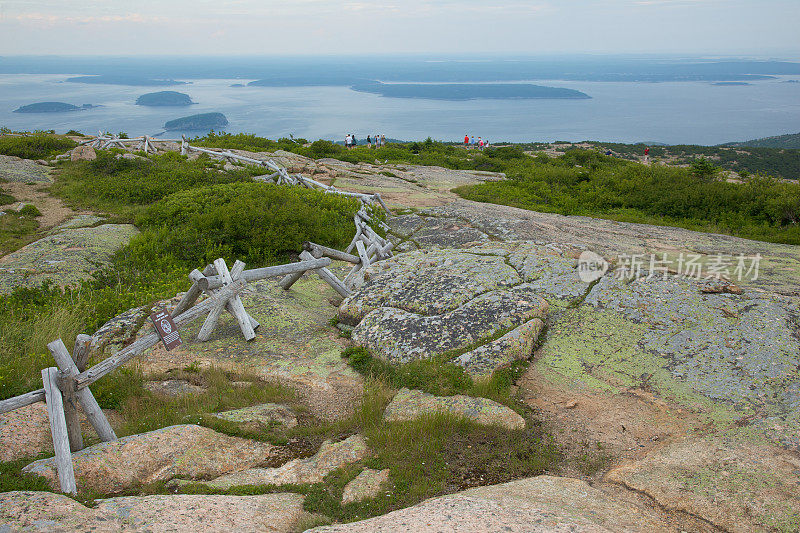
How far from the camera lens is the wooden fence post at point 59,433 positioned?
470 cm

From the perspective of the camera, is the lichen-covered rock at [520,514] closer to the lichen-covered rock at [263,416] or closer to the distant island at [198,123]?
the lichen-covered rock at [263,416]

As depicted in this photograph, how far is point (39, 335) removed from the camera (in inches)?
315

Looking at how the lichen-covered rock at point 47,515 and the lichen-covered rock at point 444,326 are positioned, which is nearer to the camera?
the lichen-covered rock at point 47,515

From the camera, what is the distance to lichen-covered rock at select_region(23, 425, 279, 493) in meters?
5.03

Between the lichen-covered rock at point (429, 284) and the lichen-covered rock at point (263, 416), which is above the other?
the lichen-covered rock at point (429, 284)

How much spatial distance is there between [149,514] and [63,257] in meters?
11.0

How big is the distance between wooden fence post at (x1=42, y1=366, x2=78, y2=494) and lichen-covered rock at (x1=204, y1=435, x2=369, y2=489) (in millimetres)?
1360

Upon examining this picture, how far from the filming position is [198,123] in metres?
159

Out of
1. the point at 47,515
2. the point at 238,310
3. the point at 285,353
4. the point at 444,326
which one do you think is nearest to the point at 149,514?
the point at 47,515

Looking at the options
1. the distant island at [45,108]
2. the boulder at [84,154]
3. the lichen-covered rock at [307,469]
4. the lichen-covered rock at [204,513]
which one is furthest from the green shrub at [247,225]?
the distant island at [45,108]

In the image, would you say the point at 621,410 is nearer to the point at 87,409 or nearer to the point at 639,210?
the point at 87,409

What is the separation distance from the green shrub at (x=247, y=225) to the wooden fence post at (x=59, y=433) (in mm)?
7880

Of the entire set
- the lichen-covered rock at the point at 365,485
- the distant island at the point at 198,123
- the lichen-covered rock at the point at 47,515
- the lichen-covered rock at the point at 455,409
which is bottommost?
the lichen-covered rock at the point at 365,485

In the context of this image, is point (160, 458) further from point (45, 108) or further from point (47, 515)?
point (45, 108)
